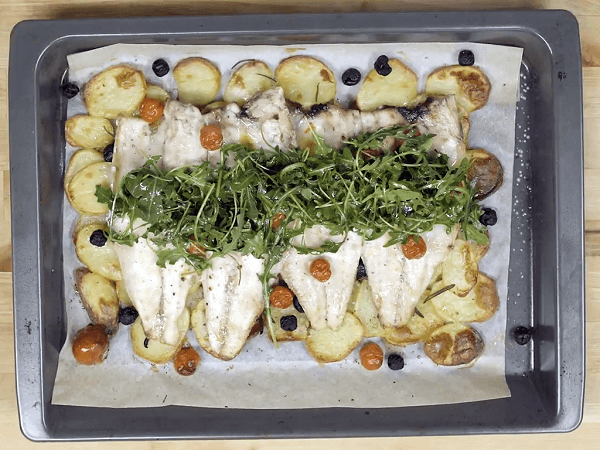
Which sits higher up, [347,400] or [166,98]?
[166,98]

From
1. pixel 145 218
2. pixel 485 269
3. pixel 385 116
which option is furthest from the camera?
pixel 485 269

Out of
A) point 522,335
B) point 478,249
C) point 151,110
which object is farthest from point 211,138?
point 522,335

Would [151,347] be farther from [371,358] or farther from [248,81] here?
[248,81]

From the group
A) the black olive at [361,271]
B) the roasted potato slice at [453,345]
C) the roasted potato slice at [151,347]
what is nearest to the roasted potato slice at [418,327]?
the roasted potato slice at [453,345]

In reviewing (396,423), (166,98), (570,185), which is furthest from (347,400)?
(166,98)

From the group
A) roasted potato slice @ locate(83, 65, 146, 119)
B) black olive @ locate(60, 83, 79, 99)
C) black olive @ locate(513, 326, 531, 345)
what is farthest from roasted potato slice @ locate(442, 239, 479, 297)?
black olive @ locate(60, 83, 79, 99)

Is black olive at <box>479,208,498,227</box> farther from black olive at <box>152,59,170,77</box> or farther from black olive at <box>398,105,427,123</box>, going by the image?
black olive at <box>152,59,170,77</box>

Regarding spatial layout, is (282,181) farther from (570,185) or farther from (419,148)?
(570,185)

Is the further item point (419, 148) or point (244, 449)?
point (244, 449)
